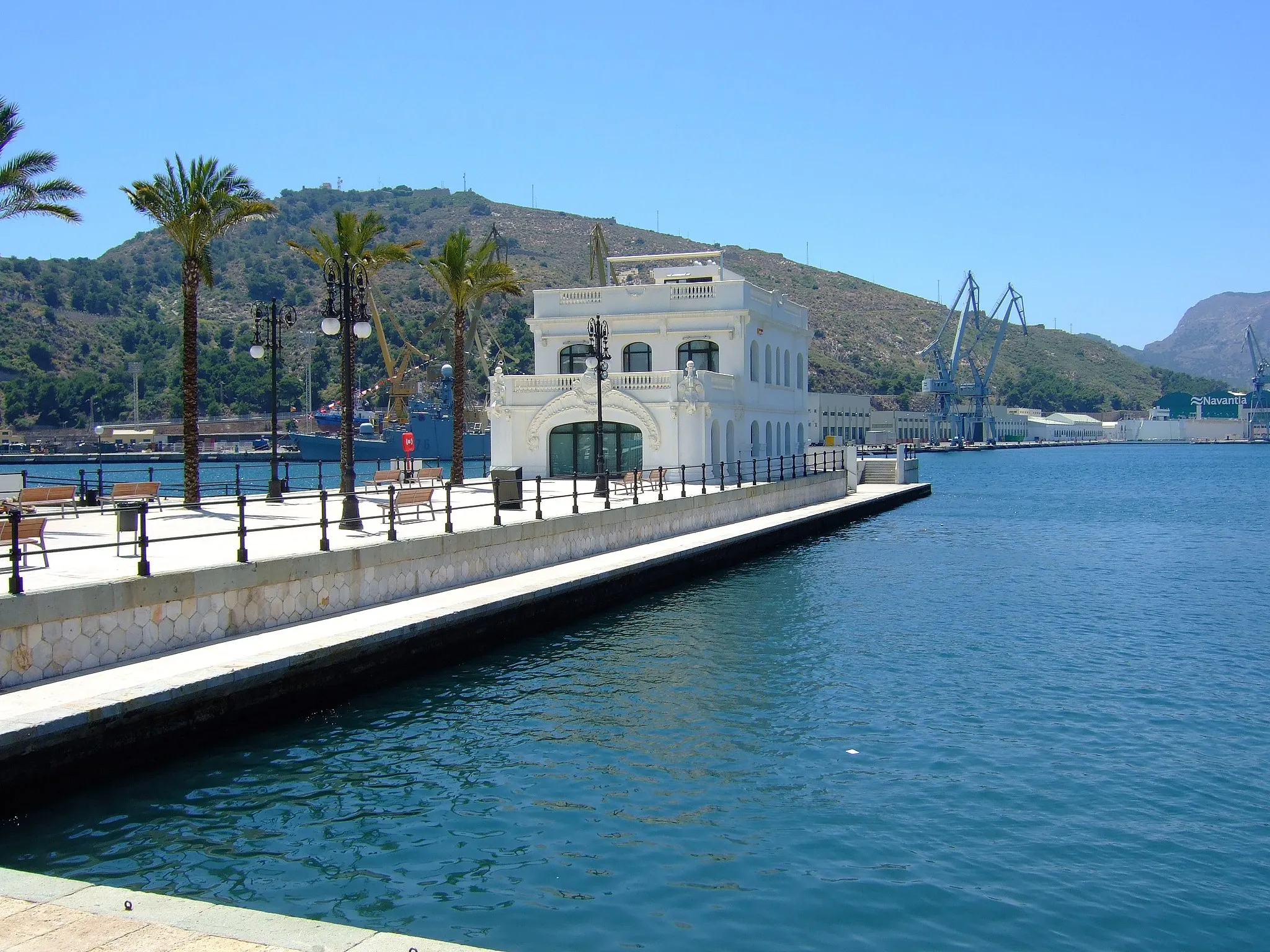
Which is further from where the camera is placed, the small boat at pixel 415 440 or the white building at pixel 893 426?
the white building at pixel 893 426

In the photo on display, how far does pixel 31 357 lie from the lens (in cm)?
16138

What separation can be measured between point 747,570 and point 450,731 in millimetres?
16070

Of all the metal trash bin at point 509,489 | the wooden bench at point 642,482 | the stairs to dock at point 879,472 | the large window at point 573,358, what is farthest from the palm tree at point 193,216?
the stairs to dock at point 879,472

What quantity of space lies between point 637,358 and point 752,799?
33.7 meters

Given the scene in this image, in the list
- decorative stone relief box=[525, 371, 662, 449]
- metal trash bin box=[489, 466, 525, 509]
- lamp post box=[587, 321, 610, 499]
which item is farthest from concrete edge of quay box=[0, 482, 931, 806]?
decorative stone relief box=[525, 371, 662, 449]

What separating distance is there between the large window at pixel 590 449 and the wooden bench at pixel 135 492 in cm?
1636

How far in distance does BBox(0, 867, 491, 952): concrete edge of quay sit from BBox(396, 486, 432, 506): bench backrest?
1451cm

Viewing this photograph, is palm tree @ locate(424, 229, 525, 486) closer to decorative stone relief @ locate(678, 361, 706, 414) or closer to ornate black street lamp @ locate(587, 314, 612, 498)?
ornate black street lamp @ locate(587, 314, 612, 498)

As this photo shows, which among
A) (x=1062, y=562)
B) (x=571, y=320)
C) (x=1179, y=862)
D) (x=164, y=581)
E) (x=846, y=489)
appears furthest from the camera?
(x=846, y=489)

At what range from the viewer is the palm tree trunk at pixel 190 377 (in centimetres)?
2739

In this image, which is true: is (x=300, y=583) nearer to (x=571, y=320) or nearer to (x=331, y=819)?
(x=331, y=819)

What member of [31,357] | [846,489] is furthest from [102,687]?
[31,357]

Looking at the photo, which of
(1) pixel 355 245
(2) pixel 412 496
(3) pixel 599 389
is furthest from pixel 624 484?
(2) pixel 412 496

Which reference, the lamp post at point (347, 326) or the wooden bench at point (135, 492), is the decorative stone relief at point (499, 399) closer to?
the lamp post at point (347, 326)
